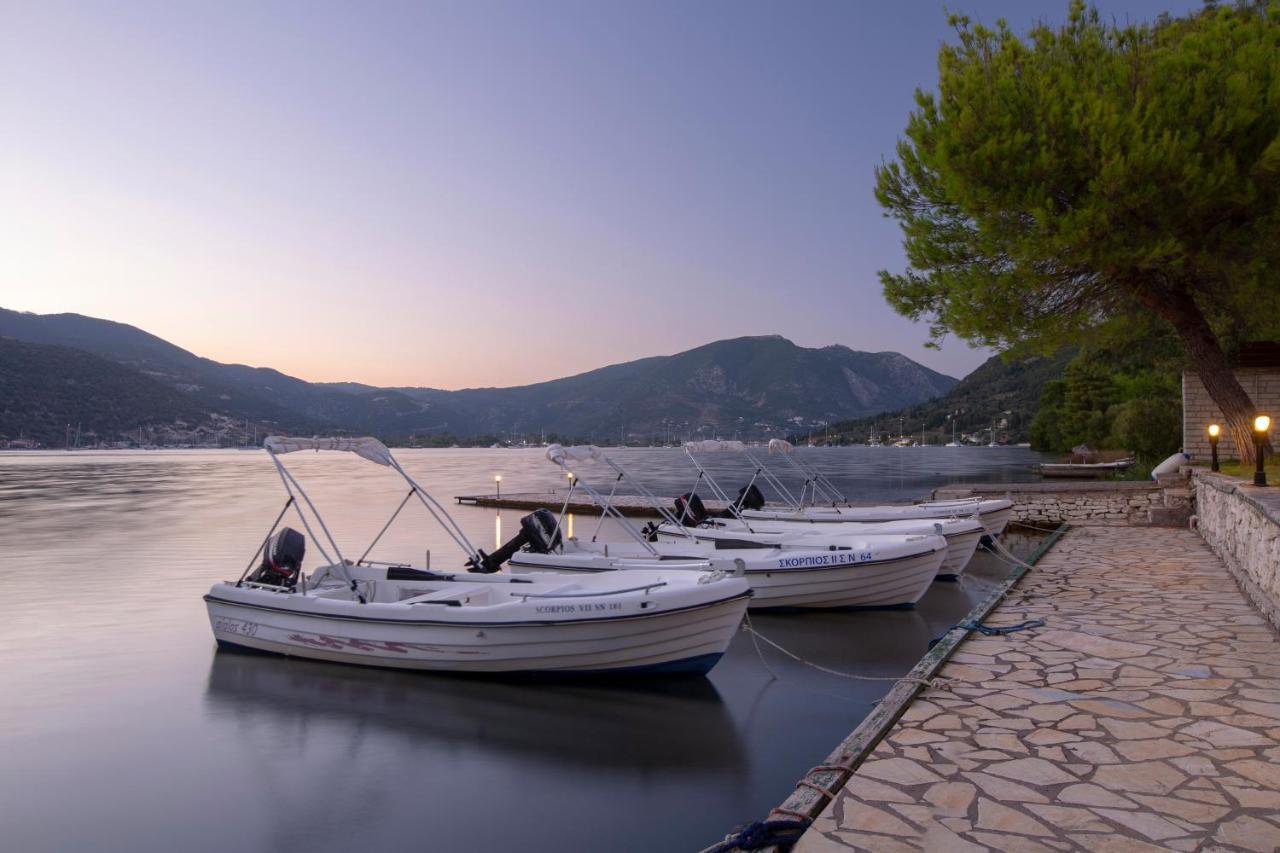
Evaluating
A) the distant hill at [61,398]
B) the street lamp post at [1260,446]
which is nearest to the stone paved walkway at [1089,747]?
the street lamp post at [1260,446]

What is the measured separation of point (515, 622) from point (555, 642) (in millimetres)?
425

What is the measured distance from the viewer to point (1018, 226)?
1572 centimetres

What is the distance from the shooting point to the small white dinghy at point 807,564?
35.4ft

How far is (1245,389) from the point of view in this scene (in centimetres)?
1817

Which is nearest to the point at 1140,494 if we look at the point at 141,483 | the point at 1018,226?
the point at 1018,226

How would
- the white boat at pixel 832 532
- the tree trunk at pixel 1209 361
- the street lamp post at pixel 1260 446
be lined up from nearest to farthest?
the street lamp post at pixel 1260 446 < the white boat at pixel 832 532 < the tree trunk at pixel 1209 361

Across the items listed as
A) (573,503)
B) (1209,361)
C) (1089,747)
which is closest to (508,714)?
(1089,747)

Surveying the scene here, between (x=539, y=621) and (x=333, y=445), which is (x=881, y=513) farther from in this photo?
(x=333, y=445)

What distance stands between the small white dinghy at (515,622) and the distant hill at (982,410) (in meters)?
110

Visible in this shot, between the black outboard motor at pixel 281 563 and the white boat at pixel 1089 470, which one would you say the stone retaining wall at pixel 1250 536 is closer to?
the black outboard motor at pixel 281 563

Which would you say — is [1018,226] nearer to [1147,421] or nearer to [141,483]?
[1147,421]

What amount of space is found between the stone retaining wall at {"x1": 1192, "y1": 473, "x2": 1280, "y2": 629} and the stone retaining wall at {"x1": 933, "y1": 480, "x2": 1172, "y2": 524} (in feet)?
19.5

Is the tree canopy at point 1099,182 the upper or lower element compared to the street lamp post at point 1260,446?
upper

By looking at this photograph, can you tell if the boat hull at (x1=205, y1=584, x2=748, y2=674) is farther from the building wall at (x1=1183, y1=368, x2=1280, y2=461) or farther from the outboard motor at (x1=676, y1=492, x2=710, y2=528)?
the building wall at (x1=1183, y1=368, x2=1280, y2=461)
